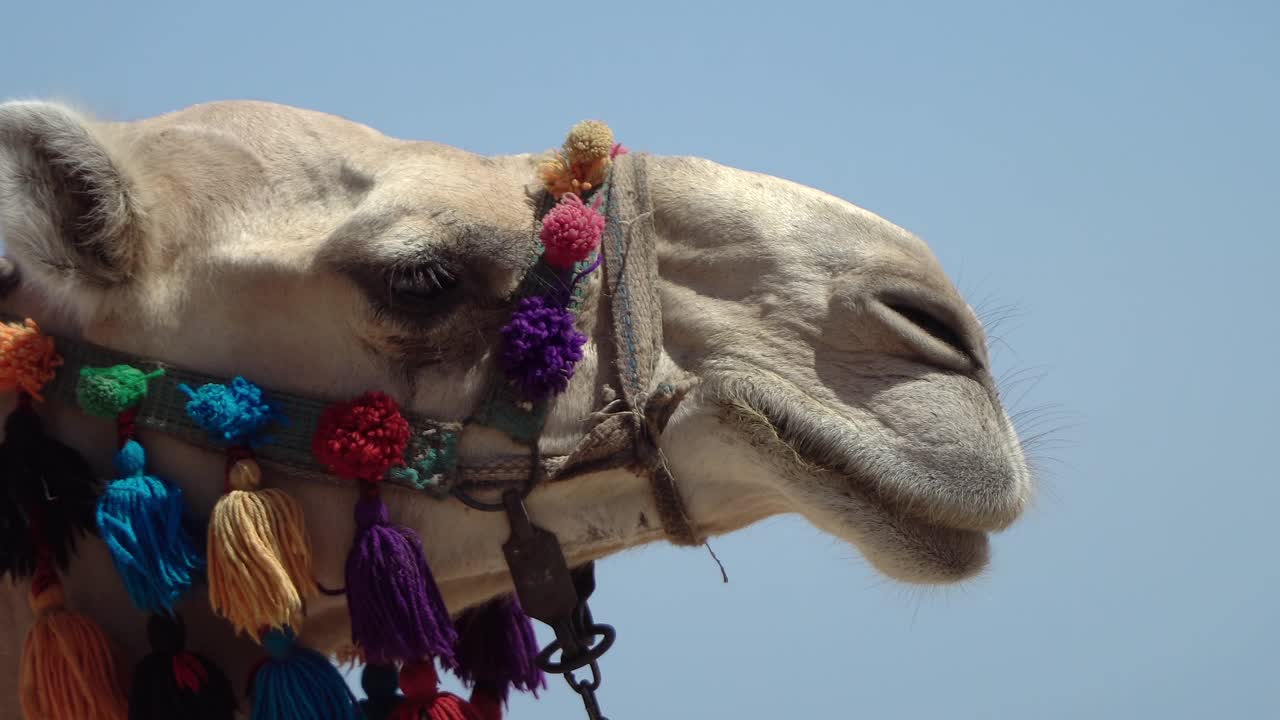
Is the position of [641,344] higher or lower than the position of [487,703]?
higher

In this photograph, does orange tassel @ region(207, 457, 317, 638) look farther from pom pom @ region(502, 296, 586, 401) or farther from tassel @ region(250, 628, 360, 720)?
pom pom @ region(502, 296, 586, 401)

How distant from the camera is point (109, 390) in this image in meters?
2.83

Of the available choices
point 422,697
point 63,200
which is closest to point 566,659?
point 422,697

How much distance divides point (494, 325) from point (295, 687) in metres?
0.87

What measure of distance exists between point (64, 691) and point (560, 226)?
142cm

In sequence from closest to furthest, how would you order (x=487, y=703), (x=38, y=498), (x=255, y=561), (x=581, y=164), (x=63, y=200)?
1. (x=255, y=561)
2. (x=38, y=498)
3. (x=63, y=200)
4. (x=581, y=164)
5. (x=487, y=703)

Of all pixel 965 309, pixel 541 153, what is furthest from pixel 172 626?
pixel 965 309

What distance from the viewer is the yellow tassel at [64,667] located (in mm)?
2715

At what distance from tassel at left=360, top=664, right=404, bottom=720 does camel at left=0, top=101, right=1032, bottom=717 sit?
0.15m

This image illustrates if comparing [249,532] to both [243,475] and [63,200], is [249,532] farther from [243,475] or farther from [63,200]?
[63,200]

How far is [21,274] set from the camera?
Answer: 9.89 ft

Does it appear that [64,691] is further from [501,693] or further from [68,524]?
[501,693]

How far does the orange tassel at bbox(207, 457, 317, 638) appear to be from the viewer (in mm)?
2695

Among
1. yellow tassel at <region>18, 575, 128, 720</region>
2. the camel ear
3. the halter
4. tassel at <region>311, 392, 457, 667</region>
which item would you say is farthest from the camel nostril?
yellow tassel at <region>18, 575, 128, 720</region>
